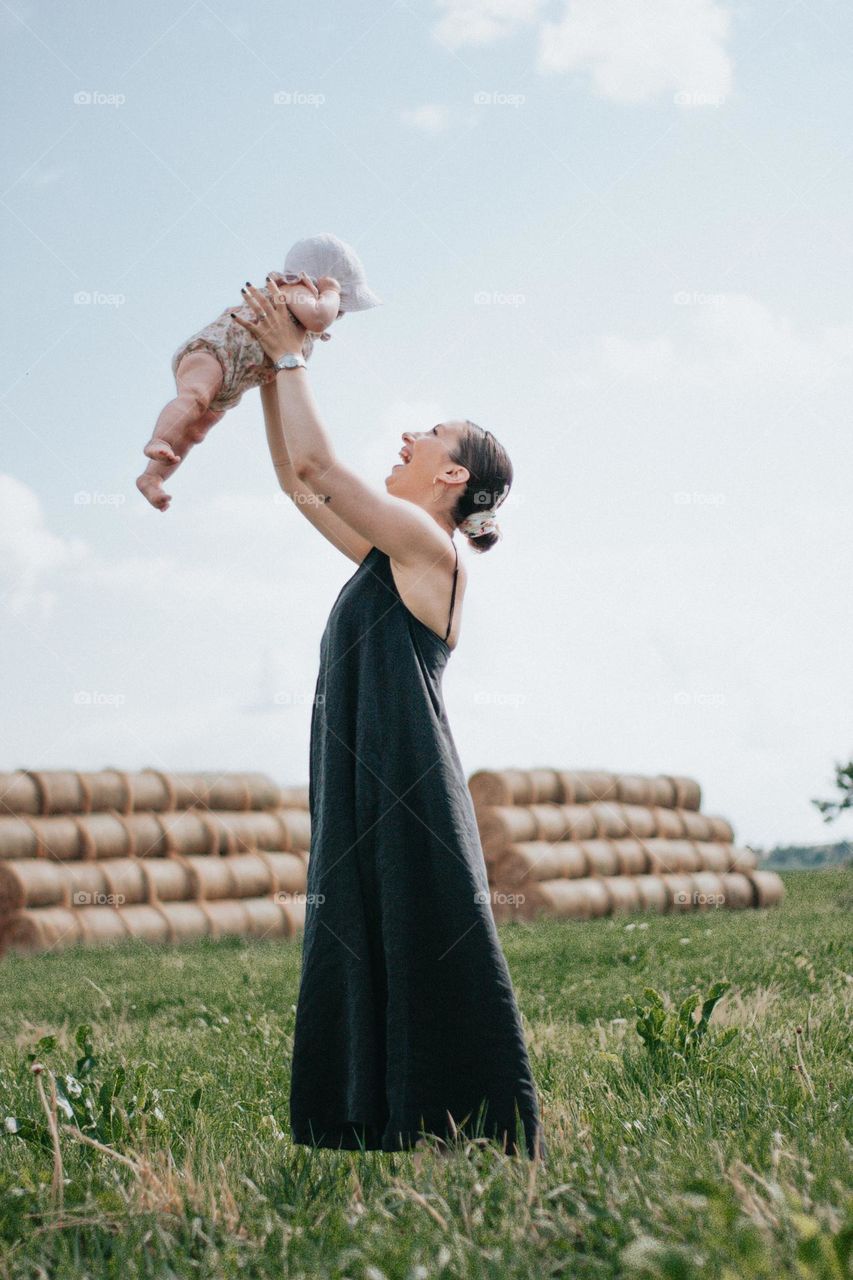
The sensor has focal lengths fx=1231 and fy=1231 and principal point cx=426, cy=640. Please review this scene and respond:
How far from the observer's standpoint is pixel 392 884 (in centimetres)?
232

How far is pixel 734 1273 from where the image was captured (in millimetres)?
1334

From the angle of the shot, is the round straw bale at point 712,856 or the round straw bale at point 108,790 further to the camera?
the round straw bale at point 712,856

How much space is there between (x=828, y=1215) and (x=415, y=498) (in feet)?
5.33

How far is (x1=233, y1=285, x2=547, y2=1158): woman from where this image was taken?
7.54 ft

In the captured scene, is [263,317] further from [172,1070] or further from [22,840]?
[22,840]

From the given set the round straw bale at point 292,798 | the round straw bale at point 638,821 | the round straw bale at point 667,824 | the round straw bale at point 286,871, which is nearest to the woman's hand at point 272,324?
the round straw bale at point 286,871

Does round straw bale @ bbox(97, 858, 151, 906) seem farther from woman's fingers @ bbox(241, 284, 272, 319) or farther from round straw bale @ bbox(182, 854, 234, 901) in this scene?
woman's fingers @ bbox(241, 284, 272, 319)

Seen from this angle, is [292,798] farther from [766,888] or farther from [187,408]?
[187,408]

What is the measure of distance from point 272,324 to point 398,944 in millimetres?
1256

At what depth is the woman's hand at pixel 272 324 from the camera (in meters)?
2.49

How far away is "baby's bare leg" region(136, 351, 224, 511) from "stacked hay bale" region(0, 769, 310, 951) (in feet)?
24.6

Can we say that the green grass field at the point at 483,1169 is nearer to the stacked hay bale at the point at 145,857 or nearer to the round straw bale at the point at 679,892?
the stacked hay bale at the point at 145,857

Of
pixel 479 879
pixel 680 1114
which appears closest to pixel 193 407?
pixel 479 879

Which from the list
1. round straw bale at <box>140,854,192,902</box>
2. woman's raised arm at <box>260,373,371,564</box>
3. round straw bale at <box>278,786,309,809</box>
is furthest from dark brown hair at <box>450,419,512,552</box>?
round straw bale at <box>278,786,309,809</box>
